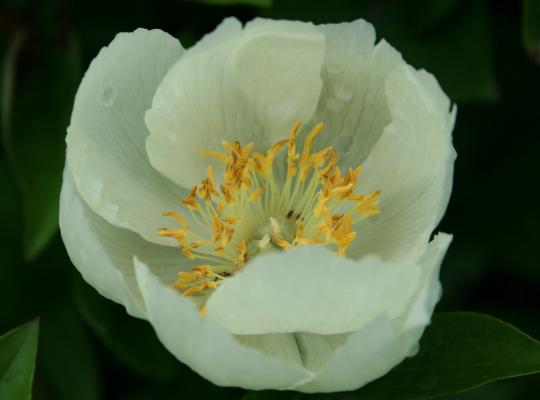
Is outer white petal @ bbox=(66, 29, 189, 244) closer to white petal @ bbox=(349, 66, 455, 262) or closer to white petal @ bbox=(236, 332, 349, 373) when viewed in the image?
white petal @ bbox=(236, 332, 349, 373)

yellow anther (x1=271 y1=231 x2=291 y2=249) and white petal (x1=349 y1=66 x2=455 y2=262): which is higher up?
white petal (x1=349 y1=66 x2=455 y2=262)

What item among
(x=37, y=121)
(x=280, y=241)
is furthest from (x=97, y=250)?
(x=37, y=121)

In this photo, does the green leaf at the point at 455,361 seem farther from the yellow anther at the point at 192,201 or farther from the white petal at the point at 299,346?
the yellow anther at the point at 192,201

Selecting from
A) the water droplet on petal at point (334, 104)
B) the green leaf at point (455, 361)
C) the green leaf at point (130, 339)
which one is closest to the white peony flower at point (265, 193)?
the water droplet on petal at point (334, 104)

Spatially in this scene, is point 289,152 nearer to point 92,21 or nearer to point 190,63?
point 190,63

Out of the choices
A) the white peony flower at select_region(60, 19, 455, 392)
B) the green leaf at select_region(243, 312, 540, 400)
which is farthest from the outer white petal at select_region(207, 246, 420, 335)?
the green leaf at select_region(243, 312, 540, 400)

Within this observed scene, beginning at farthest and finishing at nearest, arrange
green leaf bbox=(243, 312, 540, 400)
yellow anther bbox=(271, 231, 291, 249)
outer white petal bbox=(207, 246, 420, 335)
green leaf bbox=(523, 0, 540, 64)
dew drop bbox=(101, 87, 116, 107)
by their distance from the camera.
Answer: green leaf bbox=(523, 0, 540, 64) < yellow anther bbox=(271, 231, 291, 249) < dew drop bbox=(101, 87, 116, 107) < green leaf bbox=(243, 312, 540, 400) < outer white petal bbox=(207, 246, 420, 335)
